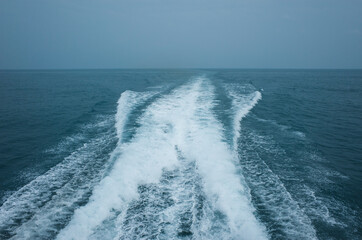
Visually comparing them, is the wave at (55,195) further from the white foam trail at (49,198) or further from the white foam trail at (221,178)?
the white foam trail at (221,178)

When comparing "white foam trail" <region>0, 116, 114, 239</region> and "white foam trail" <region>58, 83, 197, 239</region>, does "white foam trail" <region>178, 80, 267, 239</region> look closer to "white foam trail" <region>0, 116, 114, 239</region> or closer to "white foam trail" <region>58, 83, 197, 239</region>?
"white foam trail" <region>58, 83, 197, 239</region>

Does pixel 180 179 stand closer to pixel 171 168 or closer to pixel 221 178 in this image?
pixel 171 168

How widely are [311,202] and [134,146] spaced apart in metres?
6.89

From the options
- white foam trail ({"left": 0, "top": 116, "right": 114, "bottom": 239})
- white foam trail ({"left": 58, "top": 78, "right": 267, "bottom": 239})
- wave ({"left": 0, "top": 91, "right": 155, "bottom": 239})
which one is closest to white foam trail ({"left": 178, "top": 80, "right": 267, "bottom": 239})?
white foam trail ({"left": 58, "top": 78, "right": 267, "bottom": 239})

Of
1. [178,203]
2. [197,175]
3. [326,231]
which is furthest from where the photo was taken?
[197,175]

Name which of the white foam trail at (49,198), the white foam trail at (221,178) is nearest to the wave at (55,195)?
the white foam trail at (49,198)

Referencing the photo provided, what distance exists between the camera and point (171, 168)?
25.3 ft

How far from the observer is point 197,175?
23.7ft

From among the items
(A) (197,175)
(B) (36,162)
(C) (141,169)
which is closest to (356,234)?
(A) (197,175)

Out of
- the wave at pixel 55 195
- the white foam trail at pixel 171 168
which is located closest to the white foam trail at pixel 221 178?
the white foam trail at pixel 171 168

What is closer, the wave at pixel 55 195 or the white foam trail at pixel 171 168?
the wave at pixel 55 195

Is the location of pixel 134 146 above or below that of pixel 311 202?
above

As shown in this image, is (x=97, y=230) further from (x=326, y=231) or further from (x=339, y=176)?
(x=339, y=176)

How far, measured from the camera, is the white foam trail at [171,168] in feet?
17.1
